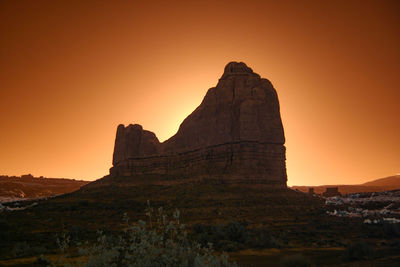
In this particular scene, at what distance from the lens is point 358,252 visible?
80.0 feet

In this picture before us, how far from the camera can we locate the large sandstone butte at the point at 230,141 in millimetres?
59062

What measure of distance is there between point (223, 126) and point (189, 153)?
8727 mm

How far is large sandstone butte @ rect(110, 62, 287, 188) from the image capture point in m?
59.1

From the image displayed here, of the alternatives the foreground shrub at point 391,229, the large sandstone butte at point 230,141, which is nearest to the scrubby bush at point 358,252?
the foreground shrub at point 391,229

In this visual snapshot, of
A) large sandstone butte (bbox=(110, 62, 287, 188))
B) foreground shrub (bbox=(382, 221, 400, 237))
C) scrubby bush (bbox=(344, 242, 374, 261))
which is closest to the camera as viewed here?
scrubby bush (bbox=(344, 242, 374, 261))

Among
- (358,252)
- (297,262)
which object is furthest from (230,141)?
(297,262)

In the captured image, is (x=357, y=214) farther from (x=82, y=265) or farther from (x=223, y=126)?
(x=82, y=265)

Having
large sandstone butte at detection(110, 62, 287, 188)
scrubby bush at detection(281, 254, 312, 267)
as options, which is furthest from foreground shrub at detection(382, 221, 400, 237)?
large sandstone butte at detection(110, 62, 287, 188)

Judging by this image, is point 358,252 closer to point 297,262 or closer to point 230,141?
point 297,262

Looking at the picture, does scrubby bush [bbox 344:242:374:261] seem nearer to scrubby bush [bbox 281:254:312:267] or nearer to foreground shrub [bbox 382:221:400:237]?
scrubby bush [bbox 281:254:312:267]

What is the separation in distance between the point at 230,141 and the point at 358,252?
38.2m

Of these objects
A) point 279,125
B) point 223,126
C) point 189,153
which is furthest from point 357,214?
point 189,153

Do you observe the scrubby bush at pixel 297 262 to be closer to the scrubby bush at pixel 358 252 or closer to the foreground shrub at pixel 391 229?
the scrubby bush at pixel 358 252

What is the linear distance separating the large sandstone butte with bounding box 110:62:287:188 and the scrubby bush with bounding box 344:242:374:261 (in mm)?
32133
